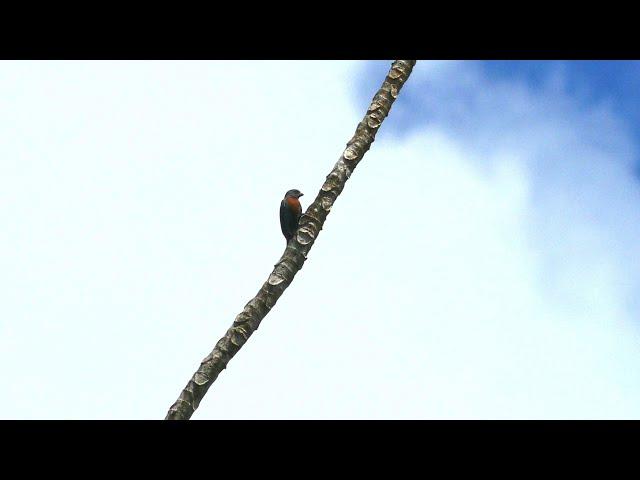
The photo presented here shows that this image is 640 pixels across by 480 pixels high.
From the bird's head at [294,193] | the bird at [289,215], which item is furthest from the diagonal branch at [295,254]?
the bird's head at [294,193]

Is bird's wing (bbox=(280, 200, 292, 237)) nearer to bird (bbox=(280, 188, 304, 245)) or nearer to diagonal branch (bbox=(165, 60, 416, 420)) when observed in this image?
bird (bbox=(280, 188, 304, 245))

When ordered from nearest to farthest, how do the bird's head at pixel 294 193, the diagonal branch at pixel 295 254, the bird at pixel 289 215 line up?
the diagonal branch at pixel 295 254
the bird at pixel 289 215
the bird's head at pixel 294 193

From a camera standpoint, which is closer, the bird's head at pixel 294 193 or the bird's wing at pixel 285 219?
the bird's wing at pixel 285 219

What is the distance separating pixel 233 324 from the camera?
5.38 metres

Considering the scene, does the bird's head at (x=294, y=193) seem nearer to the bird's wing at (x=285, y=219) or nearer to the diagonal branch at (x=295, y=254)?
the bird's wing at (x=285, y=219)

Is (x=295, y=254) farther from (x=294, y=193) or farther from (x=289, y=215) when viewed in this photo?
(x=294, y=193)

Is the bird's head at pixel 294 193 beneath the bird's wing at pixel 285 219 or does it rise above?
above

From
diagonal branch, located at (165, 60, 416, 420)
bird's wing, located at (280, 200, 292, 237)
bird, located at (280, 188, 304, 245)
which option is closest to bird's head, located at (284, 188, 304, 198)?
bird, located at (280, 188, 304, 245)

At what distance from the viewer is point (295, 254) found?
19.7ft

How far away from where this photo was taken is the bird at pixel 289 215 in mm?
7500

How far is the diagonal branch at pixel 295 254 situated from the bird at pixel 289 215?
4.19 feet
